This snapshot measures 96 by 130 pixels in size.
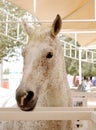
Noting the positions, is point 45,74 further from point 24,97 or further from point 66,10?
point 66,10

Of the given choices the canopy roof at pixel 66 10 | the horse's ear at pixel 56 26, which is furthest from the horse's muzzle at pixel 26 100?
the canopy roof at pixel 66 10

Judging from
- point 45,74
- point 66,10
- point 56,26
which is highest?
point 66,10

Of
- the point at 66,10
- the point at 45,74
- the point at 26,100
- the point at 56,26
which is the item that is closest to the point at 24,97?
the point at 26,100

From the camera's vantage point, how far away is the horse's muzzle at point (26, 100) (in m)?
1.65

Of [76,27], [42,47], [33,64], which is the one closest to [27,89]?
[33,64]

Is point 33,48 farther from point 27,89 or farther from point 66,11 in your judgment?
point 66,11

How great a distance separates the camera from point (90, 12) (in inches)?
Result: 307

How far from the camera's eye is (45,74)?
1.96m

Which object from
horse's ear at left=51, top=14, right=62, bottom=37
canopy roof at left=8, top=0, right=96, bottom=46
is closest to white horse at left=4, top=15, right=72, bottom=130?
horse's ear at left=51, top=14, right=62, bottom=37

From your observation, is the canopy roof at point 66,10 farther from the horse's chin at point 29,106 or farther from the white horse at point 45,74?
the horse's chin at point 29,106

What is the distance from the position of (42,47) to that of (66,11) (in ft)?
18.2

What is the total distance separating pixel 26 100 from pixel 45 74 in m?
0.32

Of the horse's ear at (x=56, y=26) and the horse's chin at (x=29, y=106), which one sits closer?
the horse's chin at (x=29, y=106)

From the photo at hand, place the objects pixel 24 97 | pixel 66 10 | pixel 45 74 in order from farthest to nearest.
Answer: pixel 66 10 < pixel 45 74 < pixel 24 97
